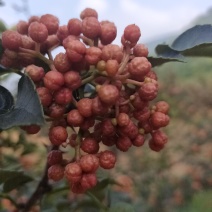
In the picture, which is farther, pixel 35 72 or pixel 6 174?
pixel 6 174

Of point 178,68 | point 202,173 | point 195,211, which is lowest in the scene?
point 178,68

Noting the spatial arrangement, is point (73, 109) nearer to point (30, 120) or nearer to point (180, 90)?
point (30, 120)

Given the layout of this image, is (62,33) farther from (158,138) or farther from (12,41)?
(158,138)

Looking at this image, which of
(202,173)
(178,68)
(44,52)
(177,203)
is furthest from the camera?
(178,68)

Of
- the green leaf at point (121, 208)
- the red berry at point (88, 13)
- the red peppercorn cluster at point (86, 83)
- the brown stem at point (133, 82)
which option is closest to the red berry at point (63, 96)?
the red peppercorn cluster at point (86, 83)

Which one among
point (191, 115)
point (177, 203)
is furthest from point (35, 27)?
point (191, 115)

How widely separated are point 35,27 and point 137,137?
1.01 feet

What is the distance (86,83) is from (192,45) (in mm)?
303

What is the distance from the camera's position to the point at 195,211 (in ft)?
16.0

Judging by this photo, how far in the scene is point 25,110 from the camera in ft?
2.82

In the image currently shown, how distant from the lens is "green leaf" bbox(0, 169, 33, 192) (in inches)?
47.4

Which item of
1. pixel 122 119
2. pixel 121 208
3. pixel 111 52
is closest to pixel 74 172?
pixel 122 119

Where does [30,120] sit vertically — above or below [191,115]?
above

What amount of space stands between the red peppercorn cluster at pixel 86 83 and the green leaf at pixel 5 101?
6 cm
